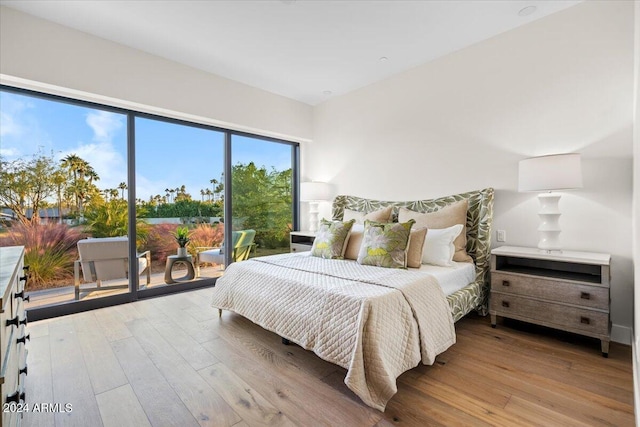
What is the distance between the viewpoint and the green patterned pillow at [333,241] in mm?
2959

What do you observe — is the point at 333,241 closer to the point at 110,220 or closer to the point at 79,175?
the point at 110,220

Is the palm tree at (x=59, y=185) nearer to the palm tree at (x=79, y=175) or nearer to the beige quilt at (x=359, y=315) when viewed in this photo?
the palm tree at (x=79, y=175)

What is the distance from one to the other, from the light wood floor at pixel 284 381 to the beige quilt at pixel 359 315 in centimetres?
18

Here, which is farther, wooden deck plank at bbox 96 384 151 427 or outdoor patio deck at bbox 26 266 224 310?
outdoor patio deck at bbox 26 266 224 310

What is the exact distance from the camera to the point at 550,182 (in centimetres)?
227

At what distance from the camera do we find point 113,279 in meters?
3.28

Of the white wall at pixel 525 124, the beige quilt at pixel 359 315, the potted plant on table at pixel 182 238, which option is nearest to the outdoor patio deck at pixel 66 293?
the potted plant on table at pixel 182 238

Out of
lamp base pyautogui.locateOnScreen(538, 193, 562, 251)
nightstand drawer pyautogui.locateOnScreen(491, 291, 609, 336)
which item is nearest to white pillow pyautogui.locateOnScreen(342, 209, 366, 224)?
nightstand drawer pyautogui.locateOnScreen(491, 291, 609, 336)

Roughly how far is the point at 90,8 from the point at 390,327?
339cm

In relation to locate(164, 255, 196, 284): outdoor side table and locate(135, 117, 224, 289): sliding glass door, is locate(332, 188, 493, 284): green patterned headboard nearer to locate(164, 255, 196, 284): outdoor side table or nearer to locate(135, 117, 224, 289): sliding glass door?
locate(135, 117, 224, 289): sliding glass door

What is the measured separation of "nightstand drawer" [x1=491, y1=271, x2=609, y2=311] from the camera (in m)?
2.08

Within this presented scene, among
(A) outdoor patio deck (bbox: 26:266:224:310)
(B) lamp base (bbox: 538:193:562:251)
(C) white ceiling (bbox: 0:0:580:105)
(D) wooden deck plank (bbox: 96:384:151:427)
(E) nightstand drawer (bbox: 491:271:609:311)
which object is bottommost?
(D) wooden deck plank (bbox: 96:384:151:427)

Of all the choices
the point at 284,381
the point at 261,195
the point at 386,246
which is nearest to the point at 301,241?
the point at 261,195

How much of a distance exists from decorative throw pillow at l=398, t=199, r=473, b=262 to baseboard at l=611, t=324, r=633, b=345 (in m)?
1.10
